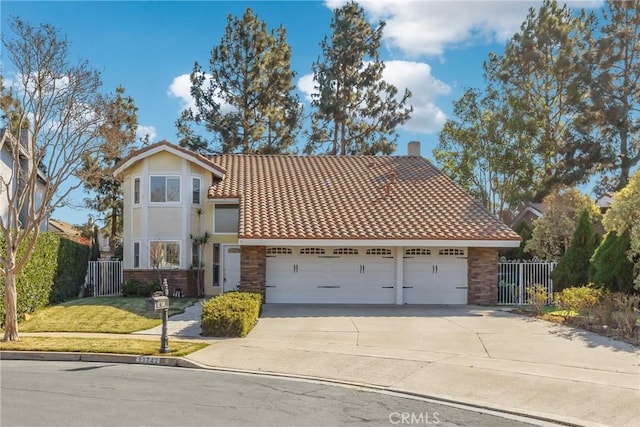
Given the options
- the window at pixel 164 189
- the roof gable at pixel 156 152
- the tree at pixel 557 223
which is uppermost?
the roof gable at pixel 156 152

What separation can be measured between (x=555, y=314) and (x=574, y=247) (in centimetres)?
516

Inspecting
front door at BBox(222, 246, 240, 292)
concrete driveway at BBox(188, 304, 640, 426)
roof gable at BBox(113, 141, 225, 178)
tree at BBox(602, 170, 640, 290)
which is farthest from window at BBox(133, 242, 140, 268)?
tree at BBox(602, 170, 640, 290)

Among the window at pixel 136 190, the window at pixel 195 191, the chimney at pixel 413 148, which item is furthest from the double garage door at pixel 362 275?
the chimney at pixel 413 148

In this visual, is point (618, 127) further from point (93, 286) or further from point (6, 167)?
point (6, 167)

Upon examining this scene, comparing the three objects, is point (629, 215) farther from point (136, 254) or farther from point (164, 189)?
point (136, 254)

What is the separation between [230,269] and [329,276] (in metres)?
4.91

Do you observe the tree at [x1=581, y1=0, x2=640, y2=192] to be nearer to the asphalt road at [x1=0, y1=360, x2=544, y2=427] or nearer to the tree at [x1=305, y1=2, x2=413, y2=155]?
the tree at [x1=305, y1=2, x2=413, y2=155]

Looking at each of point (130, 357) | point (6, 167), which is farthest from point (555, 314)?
point (6, 167)

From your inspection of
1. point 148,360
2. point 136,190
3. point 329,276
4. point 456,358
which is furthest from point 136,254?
point 456,358

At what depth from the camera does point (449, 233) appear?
66.3ft

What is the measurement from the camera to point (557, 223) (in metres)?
25.3

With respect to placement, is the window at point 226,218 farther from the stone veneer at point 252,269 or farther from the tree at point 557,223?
the tree at point 557,223

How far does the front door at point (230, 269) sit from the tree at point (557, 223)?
1295 centimetres

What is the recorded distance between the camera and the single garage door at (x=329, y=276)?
20.5 meters
